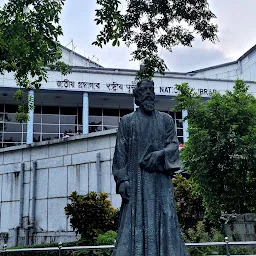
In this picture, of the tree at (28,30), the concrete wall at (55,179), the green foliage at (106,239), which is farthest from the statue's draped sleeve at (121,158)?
the concrete wall at (55,179)

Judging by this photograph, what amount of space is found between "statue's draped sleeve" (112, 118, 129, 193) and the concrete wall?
9.30 metres

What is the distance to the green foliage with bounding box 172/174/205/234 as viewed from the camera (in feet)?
46.3

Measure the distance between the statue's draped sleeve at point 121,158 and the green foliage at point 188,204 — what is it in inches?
371

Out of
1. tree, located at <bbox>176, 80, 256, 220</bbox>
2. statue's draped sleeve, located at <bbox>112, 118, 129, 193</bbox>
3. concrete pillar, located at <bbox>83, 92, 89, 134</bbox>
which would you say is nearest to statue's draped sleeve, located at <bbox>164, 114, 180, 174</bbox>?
statue's draped sleeve, located at <bbox>112, 118, 129, 193</bbox>

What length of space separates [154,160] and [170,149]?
259 mm

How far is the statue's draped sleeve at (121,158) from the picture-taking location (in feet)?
16.0

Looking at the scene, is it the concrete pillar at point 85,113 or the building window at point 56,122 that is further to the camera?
the building window at point 56,122

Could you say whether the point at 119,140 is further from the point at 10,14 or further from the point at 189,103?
the point at 189,103

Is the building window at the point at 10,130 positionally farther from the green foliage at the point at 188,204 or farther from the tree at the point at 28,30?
the tree at the point at 28,30

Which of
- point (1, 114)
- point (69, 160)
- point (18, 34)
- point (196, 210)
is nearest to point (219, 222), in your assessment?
point (196, 210)

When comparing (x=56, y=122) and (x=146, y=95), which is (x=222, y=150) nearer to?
(x=146, y=95)

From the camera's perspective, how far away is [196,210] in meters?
14.7

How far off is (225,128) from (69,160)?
6025 mm

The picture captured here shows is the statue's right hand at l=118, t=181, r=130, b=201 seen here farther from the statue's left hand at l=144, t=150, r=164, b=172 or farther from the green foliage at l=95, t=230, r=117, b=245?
the green foliage at l=95, t=230, r=117, b=245
